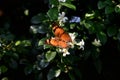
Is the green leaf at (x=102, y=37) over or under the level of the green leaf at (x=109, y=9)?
under

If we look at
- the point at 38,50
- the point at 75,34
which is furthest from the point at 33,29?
the point at 75,34

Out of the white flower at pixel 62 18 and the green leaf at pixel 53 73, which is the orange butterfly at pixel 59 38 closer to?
the white flower at pixel 62 18

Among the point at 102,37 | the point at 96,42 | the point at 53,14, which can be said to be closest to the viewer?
the point at 53,14

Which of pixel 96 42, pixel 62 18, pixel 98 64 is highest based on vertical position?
pixel 62 18

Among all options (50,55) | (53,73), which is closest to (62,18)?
(50,55)

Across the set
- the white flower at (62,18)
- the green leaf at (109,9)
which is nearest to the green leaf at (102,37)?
the green leaf at (109,9)

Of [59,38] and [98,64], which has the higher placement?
[59,38]

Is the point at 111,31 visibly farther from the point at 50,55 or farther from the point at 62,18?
the point at 50,55

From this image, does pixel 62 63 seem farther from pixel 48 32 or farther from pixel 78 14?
pixel 78 14

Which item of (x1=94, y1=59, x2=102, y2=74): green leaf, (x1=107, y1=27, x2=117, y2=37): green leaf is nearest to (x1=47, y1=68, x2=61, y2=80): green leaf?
(x1=94, y1=59, x2=102, y2=74): green leaf
